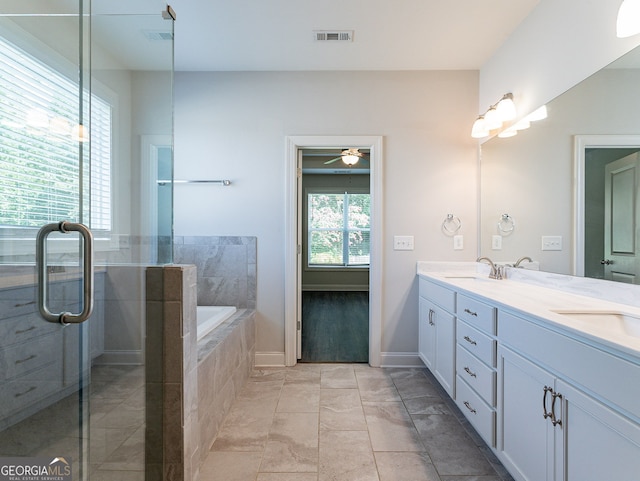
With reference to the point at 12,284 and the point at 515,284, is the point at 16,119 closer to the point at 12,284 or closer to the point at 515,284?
Answer: the point at 12,284

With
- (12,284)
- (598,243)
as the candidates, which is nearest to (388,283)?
(598,243)

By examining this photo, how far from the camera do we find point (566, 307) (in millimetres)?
1532

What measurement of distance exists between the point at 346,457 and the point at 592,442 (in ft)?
3.70

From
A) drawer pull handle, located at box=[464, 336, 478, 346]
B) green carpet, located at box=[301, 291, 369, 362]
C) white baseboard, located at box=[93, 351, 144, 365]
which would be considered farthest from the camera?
green carpet, located at box=[301, 291, 369, 362]

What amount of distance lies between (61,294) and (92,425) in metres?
0.49

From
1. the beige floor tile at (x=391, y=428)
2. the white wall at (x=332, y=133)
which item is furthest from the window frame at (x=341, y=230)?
the beige floor tile at (x=391, y=428)

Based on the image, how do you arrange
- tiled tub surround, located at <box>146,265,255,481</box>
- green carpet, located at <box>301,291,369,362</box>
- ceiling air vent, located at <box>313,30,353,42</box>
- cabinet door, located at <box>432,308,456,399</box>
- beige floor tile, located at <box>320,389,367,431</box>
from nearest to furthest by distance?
tiled tub surround, located at <box>146,265,255,481</box>, beige floor tile, located at <box>320,389,367,431</box>, cabinet door, located at <box>432,308,456,399</box>, ceiling air vent, located at <box>313,30,353,42</box>, green carpet, located at <box>301,291,369,362</box>

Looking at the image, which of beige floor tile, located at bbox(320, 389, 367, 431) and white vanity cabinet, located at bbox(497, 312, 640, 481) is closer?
white vanity cabinet, located at bbox(497, 312, 640, 481)

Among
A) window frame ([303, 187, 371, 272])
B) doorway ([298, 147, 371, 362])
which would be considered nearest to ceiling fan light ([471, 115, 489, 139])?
doorway ([298, 147, 371, 362])

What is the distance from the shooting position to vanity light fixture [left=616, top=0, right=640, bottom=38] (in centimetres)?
142

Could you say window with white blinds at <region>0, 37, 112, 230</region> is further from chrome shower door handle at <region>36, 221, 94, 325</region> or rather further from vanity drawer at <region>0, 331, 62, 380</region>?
vanity drawer at <region>0, 331, 62, 380</region>

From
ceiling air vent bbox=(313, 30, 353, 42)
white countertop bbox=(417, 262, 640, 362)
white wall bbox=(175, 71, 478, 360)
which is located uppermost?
ceiling air vent bbox=(313, 30, 353, 42)

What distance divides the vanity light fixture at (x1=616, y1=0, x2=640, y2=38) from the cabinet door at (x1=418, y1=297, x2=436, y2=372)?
6.18 ft

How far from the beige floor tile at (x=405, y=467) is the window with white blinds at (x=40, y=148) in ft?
5.63
